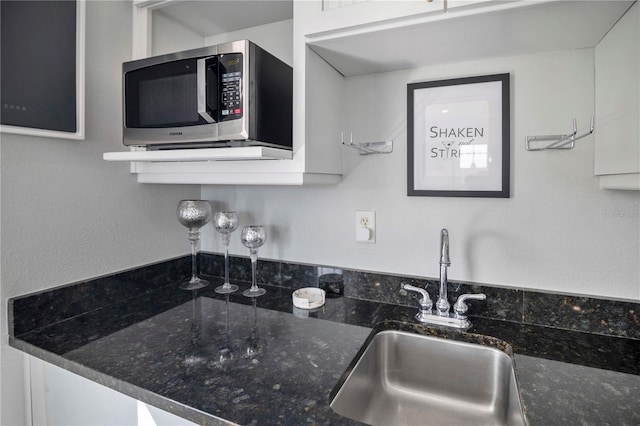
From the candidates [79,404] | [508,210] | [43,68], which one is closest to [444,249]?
[508,210]

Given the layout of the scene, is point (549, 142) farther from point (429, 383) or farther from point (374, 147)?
point (429, 383)

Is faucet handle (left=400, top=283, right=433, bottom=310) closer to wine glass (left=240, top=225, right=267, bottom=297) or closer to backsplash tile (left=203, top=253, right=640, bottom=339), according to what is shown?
backsplash tile (left=203, top=253, right=640, bottom=339)

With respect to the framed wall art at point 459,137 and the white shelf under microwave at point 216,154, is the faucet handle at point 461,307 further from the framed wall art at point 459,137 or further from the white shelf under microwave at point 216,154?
the white shelf under microwave at point 216,154

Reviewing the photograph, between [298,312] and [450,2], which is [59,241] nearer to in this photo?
[298,312]

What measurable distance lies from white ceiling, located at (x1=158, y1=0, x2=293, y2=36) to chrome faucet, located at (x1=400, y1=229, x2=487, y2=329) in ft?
3.37

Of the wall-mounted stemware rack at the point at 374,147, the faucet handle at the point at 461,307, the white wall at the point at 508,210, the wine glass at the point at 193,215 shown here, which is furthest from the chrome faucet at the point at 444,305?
the wine glass at the point at 193,215

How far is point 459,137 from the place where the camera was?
1.16 metres

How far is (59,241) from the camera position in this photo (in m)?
1.09

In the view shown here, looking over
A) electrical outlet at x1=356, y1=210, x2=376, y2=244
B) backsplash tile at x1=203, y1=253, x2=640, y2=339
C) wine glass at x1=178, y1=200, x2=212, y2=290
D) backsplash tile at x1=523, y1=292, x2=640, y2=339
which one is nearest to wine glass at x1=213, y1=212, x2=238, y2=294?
wine glass at x1=178, y1=200, x2=212, y2=290

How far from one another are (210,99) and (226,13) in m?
0.60

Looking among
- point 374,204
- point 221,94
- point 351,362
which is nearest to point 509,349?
point 351,362

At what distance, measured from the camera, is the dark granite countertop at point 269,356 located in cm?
69

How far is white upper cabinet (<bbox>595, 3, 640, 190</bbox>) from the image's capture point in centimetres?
82

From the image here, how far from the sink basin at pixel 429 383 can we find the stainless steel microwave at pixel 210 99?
72cm
